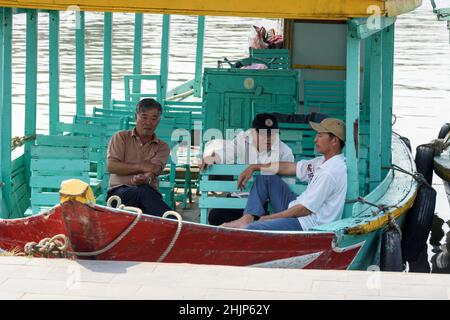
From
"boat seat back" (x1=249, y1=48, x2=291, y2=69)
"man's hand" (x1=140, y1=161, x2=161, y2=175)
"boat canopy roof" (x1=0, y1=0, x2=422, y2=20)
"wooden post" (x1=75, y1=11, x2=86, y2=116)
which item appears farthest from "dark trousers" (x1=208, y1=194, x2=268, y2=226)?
"boat seat back" (x1=249, y1=48, x2=291, y2=69)

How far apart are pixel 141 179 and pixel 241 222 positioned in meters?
0.92

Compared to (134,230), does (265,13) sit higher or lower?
higher

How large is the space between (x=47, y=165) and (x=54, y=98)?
1.52m

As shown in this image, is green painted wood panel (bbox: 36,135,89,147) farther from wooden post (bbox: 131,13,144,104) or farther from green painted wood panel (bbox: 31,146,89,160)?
wooden post (bbox: 131,13,144,104)

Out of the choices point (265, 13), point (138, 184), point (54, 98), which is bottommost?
point (138, 184)

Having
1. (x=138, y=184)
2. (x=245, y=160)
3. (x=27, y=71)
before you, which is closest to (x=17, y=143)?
(x=27, y=71)

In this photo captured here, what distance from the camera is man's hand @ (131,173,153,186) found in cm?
827

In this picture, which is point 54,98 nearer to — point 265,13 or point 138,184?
point 138,184

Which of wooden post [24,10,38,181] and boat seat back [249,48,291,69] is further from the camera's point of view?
boat seat back [249,48,291,69]

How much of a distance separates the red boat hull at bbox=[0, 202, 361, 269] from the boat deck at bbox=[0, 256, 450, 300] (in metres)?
0.20

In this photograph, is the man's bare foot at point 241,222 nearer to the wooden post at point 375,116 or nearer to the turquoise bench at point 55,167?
the turquoise bench at point 55,167

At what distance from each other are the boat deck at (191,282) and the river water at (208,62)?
5940mm
